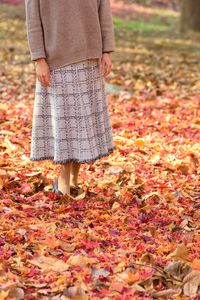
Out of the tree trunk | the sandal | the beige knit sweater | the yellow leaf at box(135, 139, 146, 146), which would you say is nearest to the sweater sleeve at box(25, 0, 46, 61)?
the beige knit sweater

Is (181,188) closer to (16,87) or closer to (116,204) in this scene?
(116,204)

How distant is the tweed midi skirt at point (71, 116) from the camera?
14.6ft

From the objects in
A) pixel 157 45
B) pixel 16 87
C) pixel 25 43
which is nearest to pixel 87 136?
pixel 16 87

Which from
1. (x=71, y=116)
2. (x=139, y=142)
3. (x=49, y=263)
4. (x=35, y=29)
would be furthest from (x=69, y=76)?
(x=139, y=142)

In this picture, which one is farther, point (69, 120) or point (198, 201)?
point (198, 201)

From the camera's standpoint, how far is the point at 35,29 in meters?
4.37

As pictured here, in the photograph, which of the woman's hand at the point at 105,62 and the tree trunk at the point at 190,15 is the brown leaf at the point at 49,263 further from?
the tree trunk at the point at 190,15

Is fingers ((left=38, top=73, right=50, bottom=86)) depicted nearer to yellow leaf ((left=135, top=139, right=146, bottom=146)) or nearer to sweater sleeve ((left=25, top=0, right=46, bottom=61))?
sweater sleeve ((left=25, top=0, right=46, bottom=61))

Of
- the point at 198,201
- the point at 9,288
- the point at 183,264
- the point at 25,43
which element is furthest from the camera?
the point at 25,43

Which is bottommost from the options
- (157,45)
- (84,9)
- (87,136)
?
(157,45)

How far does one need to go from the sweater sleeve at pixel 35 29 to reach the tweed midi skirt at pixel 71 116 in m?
0.17

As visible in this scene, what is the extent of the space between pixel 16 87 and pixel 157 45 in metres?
6.02

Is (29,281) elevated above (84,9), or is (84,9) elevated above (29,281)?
(84,9)

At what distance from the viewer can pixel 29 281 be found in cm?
336
